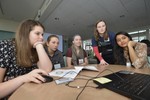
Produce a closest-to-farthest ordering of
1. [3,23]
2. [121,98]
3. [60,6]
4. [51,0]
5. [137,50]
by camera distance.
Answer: [121,98], [137,50], [51,0], [60,6], [3,23]

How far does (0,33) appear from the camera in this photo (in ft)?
17.9

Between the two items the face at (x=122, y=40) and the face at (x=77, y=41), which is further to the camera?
the face at (x=77, y=41)

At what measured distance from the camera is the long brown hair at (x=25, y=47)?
90 centimetres

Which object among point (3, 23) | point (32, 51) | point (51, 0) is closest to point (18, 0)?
point (51, 0)

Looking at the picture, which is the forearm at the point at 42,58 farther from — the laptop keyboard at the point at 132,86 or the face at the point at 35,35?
the laptop keyboard at the point at 132,86

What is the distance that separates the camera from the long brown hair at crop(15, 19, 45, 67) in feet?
2.95

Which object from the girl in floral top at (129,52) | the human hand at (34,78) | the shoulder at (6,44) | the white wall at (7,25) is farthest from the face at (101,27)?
the white wall at (7,25)

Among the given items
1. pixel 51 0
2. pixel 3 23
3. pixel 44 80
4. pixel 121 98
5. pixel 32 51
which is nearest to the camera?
pixel 121 98

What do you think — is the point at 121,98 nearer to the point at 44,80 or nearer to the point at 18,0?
the point at 44,80

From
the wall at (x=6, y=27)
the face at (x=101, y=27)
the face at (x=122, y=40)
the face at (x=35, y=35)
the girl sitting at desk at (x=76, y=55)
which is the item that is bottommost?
the girl sitting at desk at (x=76, y=55)

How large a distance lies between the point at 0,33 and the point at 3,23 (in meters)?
0.48

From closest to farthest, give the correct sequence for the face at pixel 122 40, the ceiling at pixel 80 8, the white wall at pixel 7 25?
1. the face at pixel 122 40
2. the ceiling at pixel 80 8
3. the white wall at pixel 7 25

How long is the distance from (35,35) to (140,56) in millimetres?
1173

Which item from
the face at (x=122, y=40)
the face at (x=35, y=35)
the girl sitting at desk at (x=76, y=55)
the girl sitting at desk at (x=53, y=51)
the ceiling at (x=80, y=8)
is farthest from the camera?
the ceiling at (x=80, y=8)
